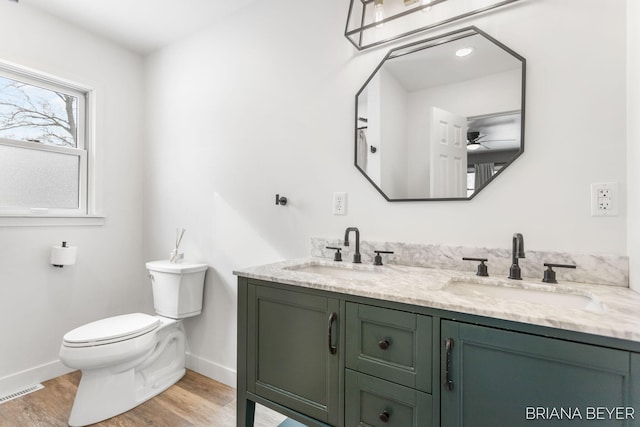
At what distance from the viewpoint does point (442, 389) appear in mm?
959

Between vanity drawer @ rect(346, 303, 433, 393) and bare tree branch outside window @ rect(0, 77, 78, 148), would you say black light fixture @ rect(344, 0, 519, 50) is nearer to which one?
vanity drawer @ rect(346, 303, 433, 393)

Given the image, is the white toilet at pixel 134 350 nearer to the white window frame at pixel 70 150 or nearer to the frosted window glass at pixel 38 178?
the white window frame at pixel 70 150

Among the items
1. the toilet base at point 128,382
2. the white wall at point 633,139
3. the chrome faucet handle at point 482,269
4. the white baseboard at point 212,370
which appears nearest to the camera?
the white wall at point 633,139

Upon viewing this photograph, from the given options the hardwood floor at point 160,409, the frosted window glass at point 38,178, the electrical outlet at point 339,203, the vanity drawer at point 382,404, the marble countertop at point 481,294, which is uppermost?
the frosted window glass at point 38,178

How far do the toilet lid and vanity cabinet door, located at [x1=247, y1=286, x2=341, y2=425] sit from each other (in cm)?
85

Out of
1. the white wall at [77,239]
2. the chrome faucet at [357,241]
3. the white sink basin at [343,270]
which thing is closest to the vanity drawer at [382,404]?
the white sink basin at [343,270]

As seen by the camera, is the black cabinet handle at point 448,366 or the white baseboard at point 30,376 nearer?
the black cabinet handle at point 448,366

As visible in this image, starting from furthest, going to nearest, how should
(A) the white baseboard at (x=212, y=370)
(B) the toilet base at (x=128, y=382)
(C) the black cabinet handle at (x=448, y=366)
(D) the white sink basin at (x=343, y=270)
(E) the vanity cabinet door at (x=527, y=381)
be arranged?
1. (A) the white baseboard at (x=212, y=370)
2. (B) the toilet base at (x=128, y=382)
3. (D) the white sink basin at (x=343, y=270)
4. (C) the black cabinet handle at (x=448, y=366)
5. (E) the vanity cabinet door at (x=527, y=381)

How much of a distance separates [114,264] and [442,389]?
2606 millimetres

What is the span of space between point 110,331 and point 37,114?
1654 millimetres

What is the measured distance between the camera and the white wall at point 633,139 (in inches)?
41.9

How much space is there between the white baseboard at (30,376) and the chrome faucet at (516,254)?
2.89 metres

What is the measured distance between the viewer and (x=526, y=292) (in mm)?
1177

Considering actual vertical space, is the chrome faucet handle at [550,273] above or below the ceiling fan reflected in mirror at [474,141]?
below
